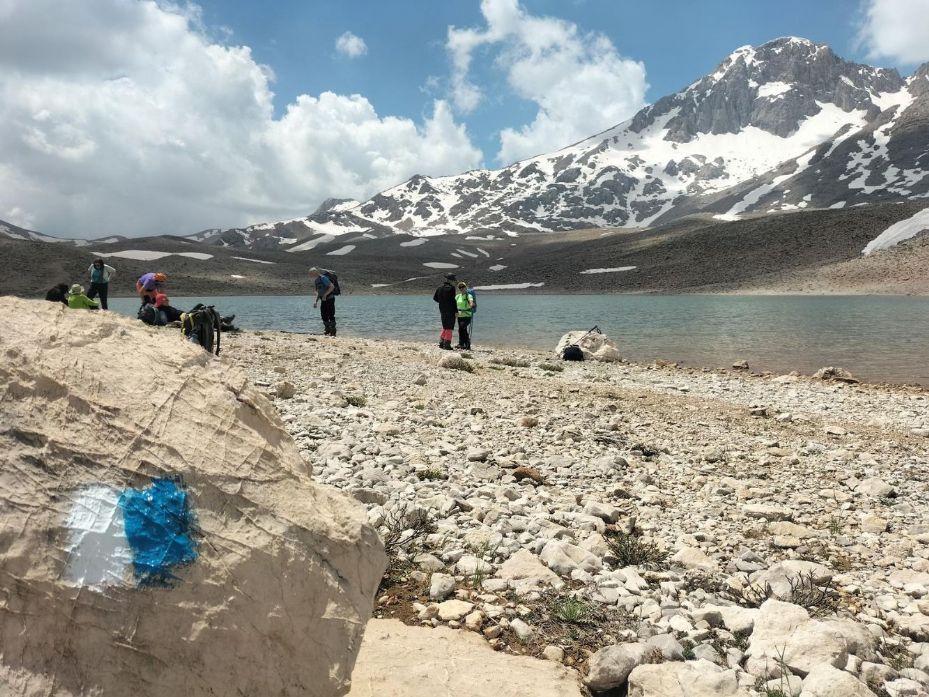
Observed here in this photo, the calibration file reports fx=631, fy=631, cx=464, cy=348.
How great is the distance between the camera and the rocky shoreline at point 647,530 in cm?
391

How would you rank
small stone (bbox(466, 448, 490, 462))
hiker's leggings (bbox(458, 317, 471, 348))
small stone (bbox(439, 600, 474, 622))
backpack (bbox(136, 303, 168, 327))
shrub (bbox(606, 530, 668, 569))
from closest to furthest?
1. small stone (bbox(439, 600, 474, 622))
2. shrub (bbox(606, 530, 668, 569))
3. small stone (bbox(466, 448, 490, 462))
4. backpack (bbox(136, 303, 168, 327))
5. hiker's leggings (bbox(458, 317, 471, 348))

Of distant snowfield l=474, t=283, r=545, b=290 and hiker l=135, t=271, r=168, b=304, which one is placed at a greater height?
hiker l=135, t=271, r=168, b=304

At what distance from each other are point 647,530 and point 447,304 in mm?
16214

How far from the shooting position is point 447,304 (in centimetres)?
2178

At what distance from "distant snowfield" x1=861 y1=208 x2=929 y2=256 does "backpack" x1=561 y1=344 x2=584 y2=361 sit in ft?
274

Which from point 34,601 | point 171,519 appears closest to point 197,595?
point 171,519

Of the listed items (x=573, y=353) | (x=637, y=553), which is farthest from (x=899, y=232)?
(x=637, y=553)

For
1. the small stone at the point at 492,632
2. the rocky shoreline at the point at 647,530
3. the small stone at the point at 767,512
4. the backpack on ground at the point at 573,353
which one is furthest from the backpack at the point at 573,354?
the small stone at the point at 492,632

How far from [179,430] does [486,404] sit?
8930mm

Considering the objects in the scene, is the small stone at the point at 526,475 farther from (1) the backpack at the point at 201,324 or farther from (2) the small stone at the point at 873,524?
(1) the backpack at the point at 201,324

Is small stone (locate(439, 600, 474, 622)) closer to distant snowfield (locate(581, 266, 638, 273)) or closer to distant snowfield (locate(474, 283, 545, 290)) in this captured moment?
distant snowfield (locate(474, 283, 545, 290))

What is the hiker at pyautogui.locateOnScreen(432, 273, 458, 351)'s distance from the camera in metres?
21.2

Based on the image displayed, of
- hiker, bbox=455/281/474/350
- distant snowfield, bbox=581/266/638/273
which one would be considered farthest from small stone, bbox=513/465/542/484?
distant snowfield, bbox=581/266/638/273

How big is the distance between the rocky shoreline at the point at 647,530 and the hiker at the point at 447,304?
29.1 feet
